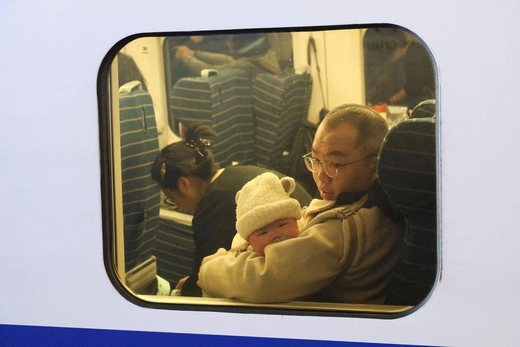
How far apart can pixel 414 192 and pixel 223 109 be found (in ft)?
1.95

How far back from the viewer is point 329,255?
206 cm

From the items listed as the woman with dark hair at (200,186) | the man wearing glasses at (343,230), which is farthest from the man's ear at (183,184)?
the man wearing glasses at (343,230)

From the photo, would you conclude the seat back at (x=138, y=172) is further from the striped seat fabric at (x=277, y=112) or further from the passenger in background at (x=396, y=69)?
the passenger in background at (x=396, y=69)

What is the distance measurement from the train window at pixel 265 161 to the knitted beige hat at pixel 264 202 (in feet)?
0.07

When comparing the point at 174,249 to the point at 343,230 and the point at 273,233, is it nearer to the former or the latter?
the point at 273,233

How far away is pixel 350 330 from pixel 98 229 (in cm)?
81

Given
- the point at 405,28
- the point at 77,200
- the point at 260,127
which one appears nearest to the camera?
the point at 405,28

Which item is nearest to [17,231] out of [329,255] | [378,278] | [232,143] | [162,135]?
[162,135]

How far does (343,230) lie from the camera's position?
2.04 metres

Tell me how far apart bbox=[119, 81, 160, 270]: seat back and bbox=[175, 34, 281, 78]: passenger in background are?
0.18 m

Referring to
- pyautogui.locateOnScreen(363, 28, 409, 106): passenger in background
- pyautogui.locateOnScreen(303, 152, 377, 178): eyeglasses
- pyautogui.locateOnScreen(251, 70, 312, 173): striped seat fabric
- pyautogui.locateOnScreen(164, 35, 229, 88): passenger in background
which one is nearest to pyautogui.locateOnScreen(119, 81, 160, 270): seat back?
pyautogui.locateOnScreen(164, 35, 229, 88): passenger in background

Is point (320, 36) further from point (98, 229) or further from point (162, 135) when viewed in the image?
point (98, 229)

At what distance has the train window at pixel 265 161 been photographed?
1982 mm

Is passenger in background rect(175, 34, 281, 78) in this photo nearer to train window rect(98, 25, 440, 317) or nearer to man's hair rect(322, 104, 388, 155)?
train window rect(98, 25, 440, 317)
